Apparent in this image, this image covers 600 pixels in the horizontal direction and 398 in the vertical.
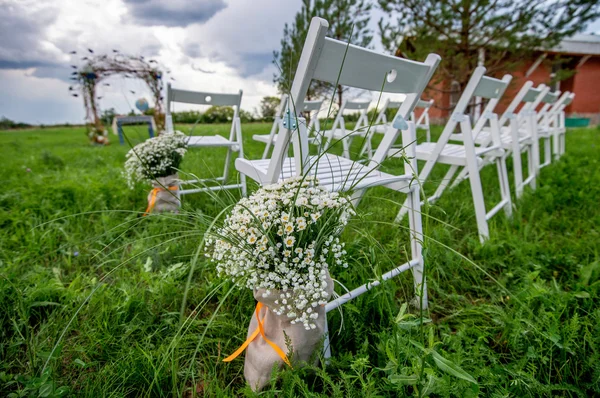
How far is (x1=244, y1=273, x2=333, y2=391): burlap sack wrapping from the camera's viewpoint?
818 mm

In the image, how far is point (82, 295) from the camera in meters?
1.20

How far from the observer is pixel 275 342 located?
851 mm

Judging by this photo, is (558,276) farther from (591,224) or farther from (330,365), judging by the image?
(330,365)

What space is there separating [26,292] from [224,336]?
79 centimetres

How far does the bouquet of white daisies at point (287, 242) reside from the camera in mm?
721

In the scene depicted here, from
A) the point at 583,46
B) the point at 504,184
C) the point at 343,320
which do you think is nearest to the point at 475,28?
the point at 504,184

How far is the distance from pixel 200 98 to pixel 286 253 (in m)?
1.87

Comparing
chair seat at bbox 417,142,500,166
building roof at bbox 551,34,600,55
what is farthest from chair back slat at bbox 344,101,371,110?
building roof at bbox 551,34,600,55

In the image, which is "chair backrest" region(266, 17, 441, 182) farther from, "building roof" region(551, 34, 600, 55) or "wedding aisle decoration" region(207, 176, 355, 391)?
"building roof" region(551, 34, 600, 55)

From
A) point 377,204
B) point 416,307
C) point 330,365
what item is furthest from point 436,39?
point 330,365

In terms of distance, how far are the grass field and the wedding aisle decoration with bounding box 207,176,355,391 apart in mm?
75

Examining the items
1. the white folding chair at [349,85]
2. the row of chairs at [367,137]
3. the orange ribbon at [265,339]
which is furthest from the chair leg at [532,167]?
the orange ribbon at [265,339]

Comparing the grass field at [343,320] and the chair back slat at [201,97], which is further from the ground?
the chair back slat at [201,97]

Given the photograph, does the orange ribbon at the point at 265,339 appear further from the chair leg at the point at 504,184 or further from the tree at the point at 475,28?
the tree at the point at 475,28
